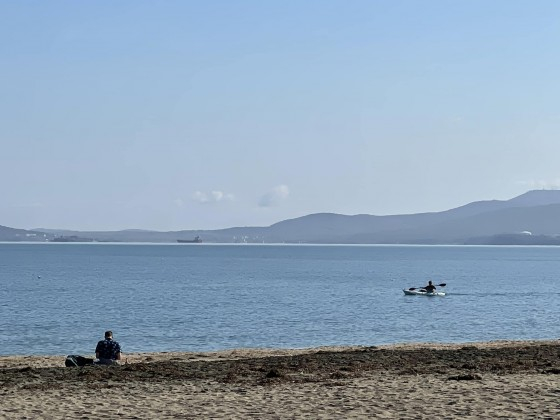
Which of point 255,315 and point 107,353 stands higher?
point 107,353

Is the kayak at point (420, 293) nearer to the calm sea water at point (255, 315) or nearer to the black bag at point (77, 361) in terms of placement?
the calm sea water at point (255, 315)

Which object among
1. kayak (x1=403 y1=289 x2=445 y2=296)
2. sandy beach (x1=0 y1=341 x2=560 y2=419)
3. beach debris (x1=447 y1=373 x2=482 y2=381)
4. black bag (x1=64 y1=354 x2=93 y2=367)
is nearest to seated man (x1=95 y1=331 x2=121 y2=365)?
black bag (x1=64 y1=354 x2=93 y2=367)

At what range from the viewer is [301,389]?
23109 mm

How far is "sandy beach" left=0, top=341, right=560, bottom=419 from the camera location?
19.8 m

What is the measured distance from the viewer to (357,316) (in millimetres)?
70062

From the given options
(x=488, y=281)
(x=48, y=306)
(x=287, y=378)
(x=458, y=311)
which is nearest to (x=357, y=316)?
(x=458, y=311)

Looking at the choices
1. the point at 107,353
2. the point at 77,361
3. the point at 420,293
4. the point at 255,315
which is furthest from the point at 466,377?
the point at 420,293

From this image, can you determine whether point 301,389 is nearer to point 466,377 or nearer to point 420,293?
point 466,377

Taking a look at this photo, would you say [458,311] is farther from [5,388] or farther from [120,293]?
[5,388]

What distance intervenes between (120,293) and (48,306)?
21.8 m

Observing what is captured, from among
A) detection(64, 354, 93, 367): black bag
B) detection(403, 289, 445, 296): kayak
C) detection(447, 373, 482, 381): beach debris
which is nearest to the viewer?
detection(447, 373, 482, 381): beach debris

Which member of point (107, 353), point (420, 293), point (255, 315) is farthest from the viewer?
point (420, 293)

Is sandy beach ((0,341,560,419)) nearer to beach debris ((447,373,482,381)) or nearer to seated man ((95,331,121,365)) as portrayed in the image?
beach debris ((447,373,482,381))

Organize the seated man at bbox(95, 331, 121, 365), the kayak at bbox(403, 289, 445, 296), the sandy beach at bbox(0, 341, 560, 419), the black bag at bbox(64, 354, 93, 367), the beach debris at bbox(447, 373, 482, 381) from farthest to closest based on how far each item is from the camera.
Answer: the kayak at bbox(403, 289, 445, 296)
the black bag at bbox(64, 354, 93, 367)
the seated man at bbox(95, 331, 121, 365)
the beach debris at bbox(447, 373, 482, 381)
the sandy beach at bbox(0, 341, 560, 419)
